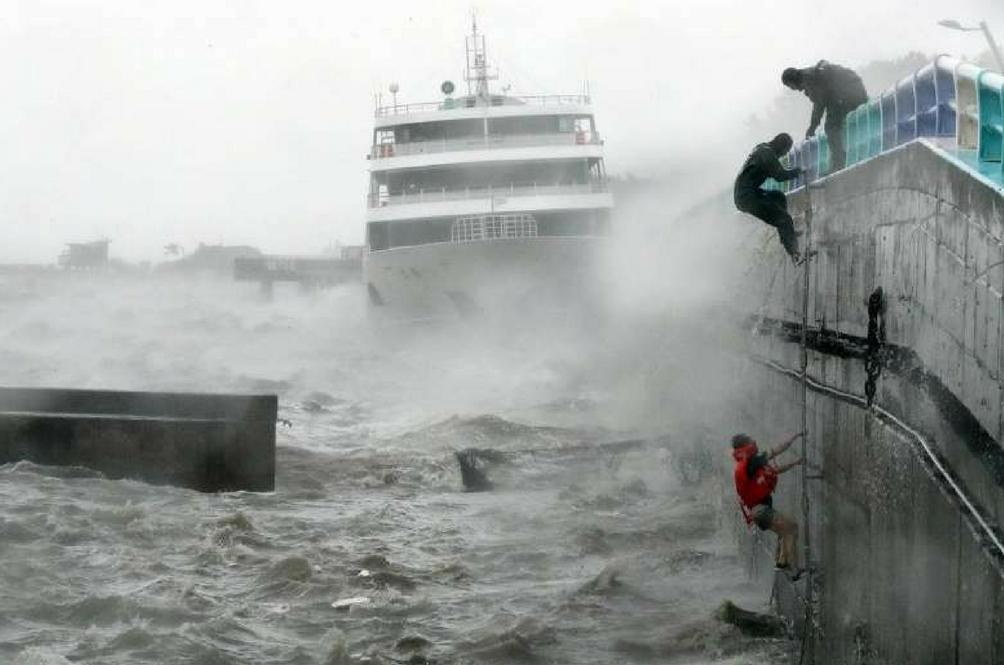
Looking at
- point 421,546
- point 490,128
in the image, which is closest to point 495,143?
point 490,128

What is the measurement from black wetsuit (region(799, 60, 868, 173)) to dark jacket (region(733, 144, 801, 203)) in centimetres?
91

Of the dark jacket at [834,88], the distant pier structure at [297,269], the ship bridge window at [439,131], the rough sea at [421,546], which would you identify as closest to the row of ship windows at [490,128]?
the ship bridge window at [439,131]

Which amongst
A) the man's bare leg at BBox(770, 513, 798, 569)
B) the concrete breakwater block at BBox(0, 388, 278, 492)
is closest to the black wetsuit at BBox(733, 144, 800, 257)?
the man's bare leg at BBox(770, 513, 798, 569)

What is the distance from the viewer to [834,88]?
11.4 meters

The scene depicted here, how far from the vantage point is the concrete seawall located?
6172 mm

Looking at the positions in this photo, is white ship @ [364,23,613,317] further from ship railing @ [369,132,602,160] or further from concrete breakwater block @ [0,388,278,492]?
Answer: concrete breakwater block @ [0,388,278,492]

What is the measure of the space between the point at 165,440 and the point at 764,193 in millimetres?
8829

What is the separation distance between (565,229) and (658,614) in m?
23.0

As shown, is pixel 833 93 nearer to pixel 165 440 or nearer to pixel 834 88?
pixel 834 88

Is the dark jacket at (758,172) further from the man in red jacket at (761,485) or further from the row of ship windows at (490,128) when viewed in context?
the row of ship windows at (490,128)

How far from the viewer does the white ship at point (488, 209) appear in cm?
3331

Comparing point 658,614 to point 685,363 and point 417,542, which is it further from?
point 685,363

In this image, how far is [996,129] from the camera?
23.9ft

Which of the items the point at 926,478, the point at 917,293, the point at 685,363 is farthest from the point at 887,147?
the point at 685,363
